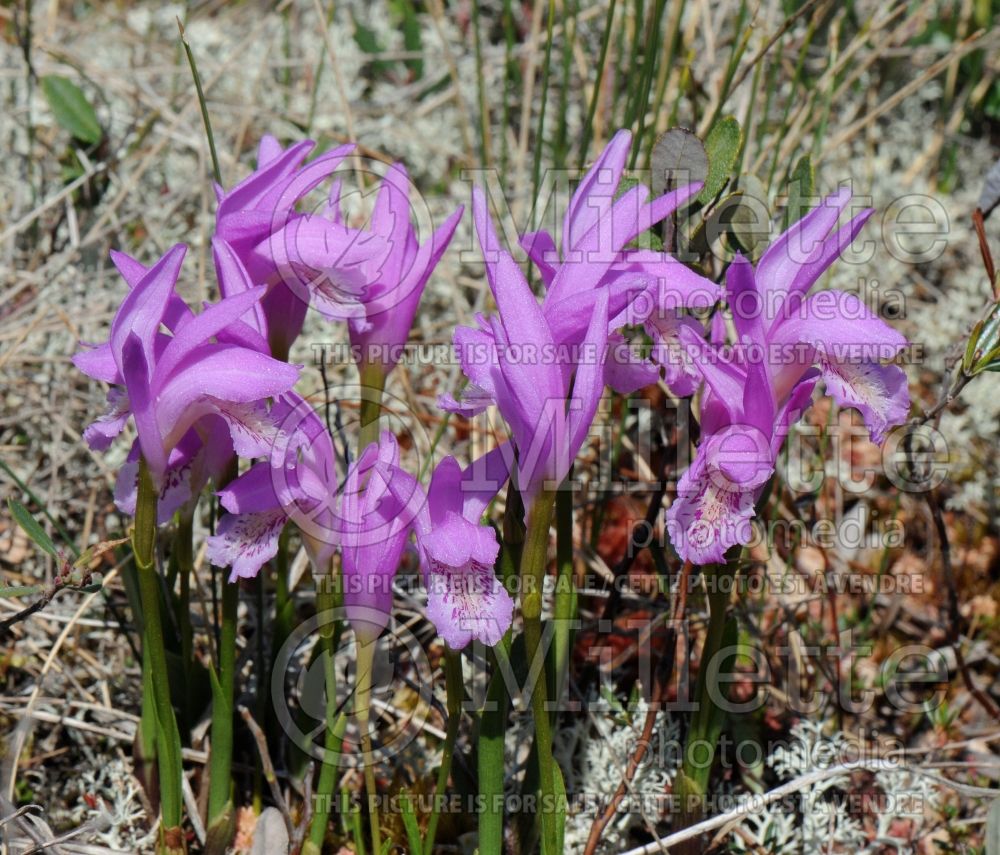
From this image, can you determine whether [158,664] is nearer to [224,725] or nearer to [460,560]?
[224,725]

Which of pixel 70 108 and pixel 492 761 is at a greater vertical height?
pixel 70 108

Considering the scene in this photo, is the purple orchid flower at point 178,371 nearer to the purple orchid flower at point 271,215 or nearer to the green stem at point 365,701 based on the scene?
the purple orchid flower at point 271,215

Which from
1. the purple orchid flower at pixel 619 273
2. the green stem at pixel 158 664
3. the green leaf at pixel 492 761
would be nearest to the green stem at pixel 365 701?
the green leaf at pixel 492 761

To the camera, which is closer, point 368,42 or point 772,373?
point 772,373

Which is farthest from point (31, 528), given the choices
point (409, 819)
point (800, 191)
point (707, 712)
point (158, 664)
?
point (800, 191)

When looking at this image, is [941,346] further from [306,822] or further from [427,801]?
[306,822]

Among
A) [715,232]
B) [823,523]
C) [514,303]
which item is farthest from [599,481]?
[514,303]

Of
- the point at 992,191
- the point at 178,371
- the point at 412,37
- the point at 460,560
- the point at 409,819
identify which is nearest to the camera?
the point at 460,560
